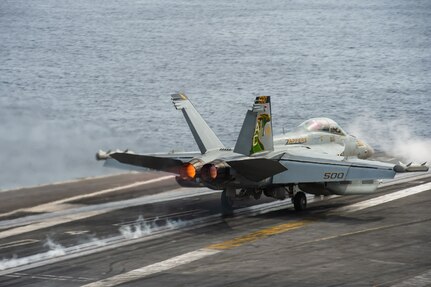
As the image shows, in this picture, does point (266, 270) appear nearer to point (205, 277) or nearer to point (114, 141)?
point (205, 277)

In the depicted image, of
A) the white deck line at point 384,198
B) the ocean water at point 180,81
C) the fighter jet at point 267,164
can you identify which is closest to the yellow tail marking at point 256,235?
the fighter jet at point 267,164

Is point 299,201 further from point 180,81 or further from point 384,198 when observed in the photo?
point 180,81

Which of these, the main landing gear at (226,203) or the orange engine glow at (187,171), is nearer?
the orange engine glow at (187,171)

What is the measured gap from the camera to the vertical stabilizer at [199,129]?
41219 millimetres

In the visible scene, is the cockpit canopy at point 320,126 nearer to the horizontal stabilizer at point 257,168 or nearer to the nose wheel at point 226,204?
the nose wheel at point 226,204

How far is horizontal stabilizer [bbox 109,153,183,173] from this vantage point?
1416 inches

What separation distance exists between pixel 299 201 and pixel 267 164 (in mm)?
5933

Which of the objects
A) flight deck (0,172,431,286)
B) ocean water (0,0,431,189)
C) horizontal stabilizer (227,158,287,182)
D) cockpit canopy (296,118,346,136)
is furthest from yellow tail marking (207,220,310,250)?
ocean water (0,0,431,189)

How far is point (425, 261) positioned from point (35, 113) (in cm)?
5855

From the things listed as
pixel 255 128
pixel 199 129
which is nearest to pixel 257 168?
pixel 255 128

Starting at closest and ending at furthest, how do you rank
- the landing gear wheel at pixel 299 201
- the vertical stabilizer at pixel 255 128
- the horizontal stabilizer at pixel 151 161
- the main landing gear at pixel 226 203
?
the horizontal stabilizer at pixel 151 161 < the vertical stabilizer at pixel 255 128 < the landing gear wheel at pixel 299 201 < the main landing gear at pixel 226 203

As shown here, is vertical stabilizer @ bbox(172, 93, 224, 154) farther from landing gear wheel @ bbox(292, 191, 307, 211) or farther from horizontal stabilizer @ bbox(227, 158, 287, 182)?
landing gear wheel @ bbox(292, 191, 307, 211)

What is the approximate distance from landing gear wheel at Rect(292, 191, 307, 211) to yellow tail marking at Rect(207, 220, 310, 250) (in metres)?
2.65

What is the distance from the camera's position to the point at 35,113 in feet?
272
